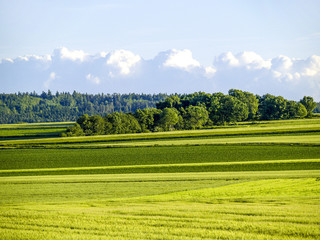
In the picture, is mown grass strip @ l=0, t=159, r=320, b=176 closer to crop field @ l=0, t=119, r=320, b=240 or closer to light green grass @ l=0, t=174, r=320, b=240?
crop field @ l=0, t=119, r=320, b=240

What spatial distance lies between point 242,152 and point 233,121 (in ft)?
234

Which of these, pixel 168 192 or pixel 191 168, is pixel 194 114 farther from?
pixel 168 192

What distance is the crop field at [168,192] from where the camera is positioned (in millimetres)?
12578

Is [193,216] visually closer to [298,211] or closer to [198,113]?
[298,211]

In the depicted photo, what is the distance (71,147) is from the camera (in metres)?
59.7

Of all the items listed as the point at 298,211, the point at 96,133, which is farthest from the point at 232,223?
the point at 96,133

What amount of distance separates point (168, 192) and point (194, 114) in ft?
267

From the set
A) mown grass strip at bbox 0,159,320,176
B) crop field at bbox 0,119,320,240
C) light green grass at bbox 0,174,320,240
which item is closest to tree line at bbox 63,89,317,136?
crop field at bbox 0,119,320,240

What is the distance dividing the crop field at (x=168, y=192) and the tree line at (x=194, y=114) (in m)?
38.0

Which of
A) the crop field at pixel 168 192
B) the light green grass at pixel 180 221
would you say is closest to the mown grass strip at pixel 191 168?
the crop field at pixel 168 192

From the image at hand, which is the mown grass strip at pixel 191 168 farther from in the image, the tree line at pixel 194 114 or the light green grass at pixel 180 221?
the tree line at pixel 194 114

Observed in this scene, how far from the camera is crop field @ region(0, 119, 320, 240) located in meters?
12.6

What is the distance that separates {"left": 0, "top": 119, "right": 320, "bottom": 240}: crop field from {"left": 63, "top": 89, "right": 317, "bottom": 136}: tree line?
38.0m

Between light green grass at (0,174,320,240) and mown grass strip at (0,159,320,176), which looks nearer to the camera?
light green grass at (0,174,320,240)
